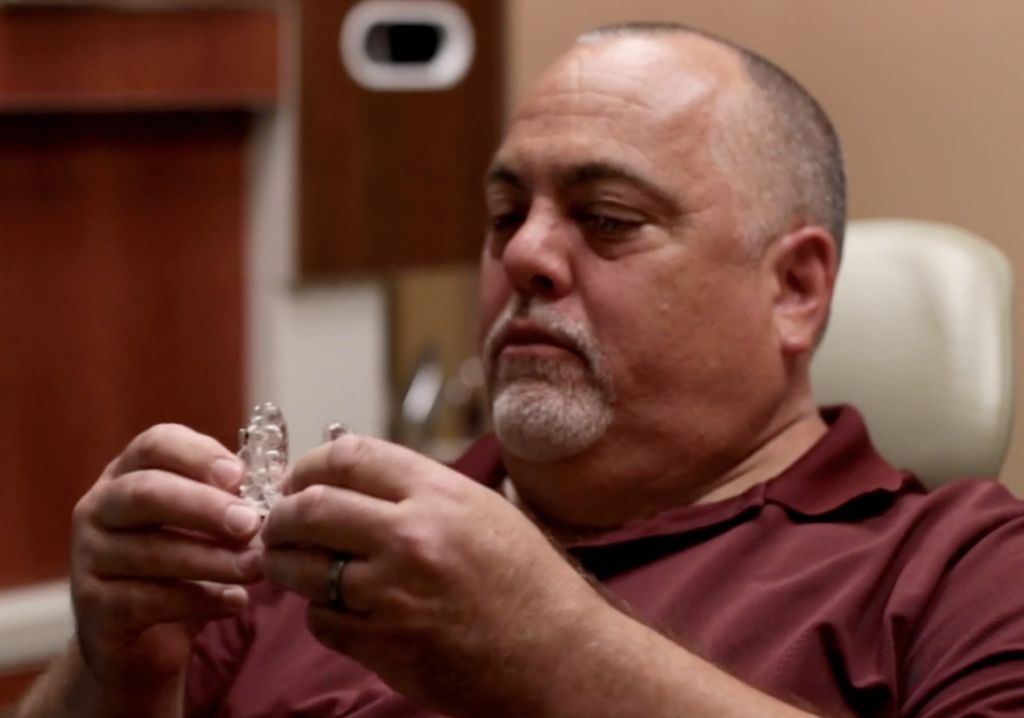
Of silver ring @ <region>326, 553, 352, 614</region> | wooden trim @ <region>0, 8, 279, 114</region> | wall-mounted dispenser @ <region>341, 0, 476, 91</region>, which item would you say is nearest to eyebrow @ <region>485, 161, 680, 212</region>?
silver ring @ <region>326, 553, 352, 614</region>

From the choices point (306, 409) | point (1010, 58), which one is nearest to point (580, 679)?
point (1010, 58)

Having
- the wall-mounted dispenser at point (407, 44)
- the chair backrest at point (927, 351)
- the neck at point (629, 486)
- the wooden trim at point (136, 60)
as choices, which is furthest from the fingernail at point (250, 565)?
the wall-mounted dispenser at point (407, 44)

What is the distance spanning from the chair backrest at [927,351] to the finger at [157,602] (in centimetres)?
74

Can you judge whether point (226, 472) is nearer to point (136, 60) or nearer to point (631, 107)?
point (631, 107)

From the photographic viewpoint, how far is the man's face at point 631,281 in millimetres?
1295

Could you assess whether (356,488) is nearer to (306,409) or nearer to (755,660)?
(755,660)

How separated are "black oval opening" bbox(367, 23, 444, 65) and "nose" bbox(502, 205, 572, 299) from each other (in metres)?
1.24

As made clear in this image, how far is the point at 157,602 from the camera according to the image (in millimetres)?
1066

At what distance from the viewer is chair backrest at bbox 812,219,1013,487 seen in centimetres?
148

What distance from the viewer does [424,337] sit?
9.02 ft

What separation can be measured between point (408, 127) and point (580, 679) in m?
1.74

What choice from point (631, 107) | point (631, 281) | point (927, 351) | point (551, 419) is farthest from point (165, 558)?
point (927, 351)

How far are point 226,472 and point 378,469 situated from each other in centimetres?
18

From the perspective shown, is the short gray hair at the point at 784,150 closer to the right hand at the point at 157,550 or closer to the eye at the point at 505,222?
the eye at the point at 505,222
